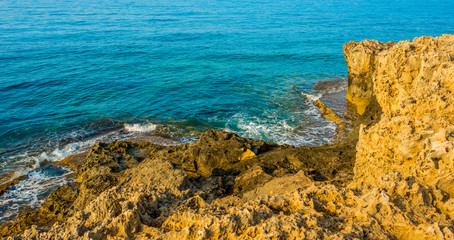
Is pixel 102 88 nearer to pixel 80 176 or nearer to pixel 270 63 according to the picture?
pixel 80 176

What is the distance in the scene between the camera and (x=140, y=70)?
27938mm

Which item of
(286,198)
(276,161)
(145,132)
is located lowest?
(145,132)

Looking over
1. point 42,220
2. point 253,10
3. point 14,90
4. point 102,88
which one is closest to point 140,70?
point 102,88

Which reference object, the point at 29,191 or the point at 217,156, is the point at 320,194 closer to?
the point at 217,156

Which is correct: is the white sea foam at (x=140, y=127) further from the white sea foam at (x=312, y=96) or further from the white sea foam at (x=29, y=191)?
the white sea foam at (x=312, y=96)

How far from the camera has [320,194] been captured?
16.4 feet

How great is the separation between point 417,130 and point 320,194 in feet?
7.52

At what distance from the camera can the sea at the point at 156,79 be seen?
52.4 feet

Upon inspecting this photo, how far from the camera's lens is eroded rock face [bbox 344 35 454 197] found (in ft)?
16.8

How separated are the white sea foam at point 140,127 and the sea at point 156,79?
2.1 inches

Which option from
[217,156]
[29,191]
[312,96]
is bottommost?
[312,96]

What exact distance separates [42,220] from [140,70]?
20.1 meters

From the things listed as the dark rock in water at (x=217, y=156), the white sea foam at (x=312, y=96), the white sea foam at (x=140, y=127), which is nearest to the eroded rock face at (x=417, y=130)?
the dark rock in water at (x=217, y=156)

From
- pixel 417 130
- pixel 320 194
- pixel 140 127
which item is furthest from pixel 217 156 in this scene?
pixel 140 127
